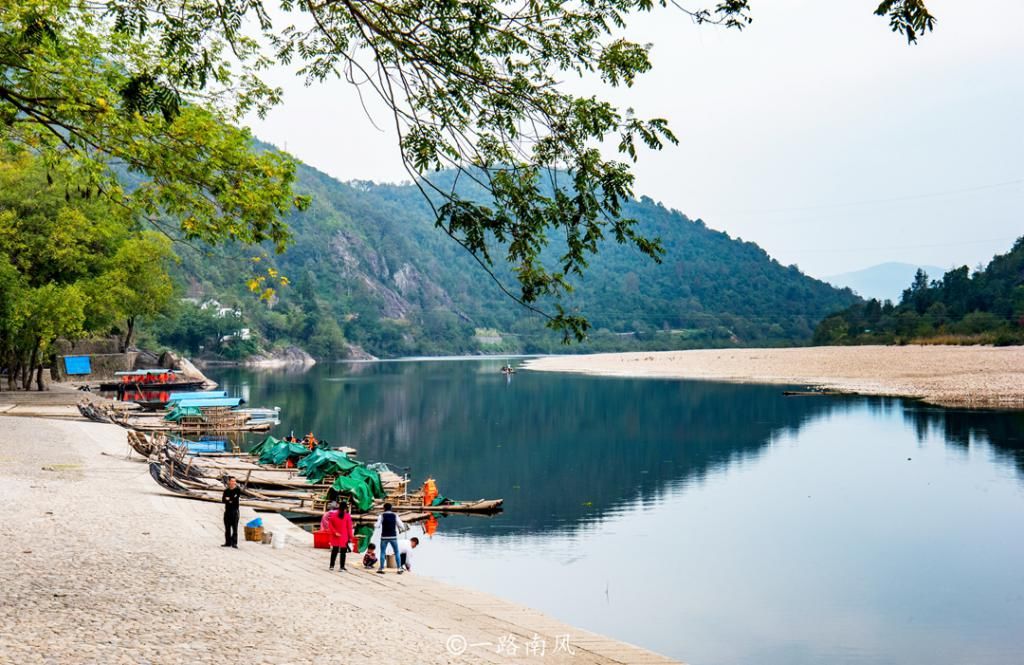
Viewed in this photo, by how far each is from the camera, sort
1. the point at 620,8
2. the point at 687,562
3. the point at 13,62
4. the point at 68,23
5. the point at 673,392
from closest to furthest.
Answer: the point at 620,8
the point at 13,62
the point at 68,23
the point at 687,562
the point at 673,392

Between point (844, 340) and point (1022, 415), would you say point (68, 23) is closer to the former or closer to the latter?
point (1022, 415)

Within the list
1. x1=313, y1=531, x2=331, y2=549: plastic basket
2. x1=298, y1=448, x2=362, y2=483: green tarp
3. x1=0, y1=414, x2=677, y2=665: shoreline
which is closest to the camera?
x1=0, y1=414, x2=677, y2=665: shoreline

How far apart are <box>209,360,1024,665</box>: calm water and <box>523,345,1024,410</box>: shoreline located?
34.5 feet

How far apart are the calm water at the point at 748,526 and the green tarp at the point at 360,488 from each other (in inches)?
90.7

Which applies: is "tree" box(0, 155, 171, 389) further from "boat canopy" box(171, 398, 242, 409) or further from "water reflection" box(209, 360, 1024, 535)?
"water reflection" box(209, 360, 1024, 535)

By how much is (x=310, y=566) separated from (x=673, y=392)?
72444 mm

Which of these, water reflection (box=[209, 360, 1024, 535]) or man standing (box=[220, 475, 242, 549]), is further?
water reflection (box=[209, 360, 1024, 535])

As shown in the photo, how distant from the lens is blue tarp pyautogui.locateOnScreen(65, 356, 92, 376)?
239 ft

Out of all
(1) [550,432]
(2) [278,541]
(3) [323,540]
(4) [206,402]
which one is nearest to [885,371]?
(1) [550,432]

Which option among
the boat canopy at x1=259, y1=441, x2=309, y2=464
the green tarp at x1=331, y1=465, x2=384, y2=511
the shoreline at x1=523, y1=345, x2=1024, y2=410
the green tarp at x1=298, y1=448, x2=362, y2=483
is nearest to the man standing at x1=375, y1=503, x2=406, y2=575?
the green tarp at x1=331, y1=465, x2=384, y2=511

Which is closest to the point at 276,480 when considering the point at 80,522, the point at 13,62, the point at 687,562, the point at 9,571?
the point at 80,522

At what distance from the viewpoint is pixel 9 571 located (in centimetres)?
1323

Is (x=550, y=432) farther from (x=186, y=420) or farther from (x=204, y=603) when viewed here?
(x=204, y=603)

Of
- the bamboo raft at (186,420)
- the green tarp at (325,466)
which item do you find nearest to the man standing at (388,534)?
the green tarp at (325,466)
